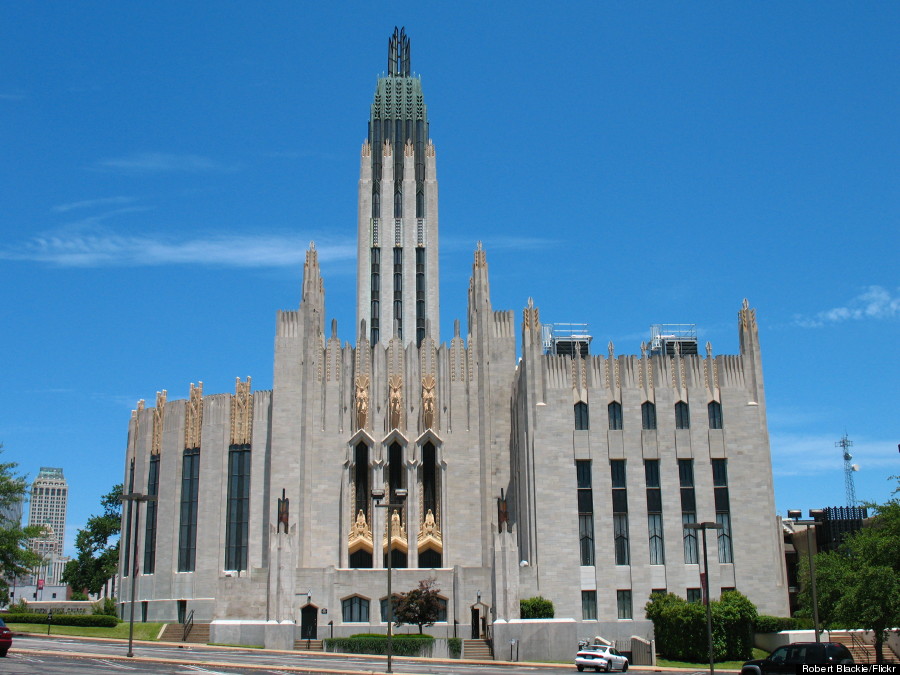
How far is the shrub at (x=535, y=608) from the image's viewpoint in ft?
180

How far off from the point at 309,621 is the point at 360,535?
733cm

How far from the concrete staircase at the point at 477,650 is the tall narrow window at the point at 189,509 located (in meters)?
22.0

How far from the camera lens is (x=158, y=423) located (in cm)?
6975

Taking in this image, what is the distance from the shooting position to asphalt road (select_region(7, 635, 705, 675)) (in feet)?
103

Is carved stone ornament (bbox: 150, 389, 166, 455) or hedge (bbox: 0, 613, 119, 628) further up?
carved stone ornament (bbox: 150, 389, 166, 455)

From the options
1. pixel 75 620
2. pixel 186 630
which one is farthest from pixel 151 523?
pixel 75 620

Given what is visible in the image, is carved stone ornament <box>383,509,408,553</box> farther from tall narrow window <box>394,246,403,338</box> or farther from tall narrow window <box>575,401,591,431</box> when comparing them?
tall narrow window <box>394,246,403,338</box>

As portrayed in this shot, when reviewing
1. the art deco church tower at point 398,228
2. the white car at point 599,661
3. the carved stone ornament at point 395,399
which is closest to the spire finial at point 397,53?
the art deco church tower at point 398,228

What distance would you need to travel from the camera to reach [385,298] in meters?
79.4

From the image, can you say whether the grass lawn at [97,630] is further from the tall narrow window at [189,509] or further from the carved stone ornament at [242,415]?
the carved stone ornament at [242,415]

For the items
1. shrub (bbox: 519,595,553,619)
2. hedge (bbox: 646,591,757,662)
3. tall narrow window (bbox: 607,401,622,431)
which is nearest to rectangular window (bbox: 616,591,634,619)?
shrub (bbox: 519,595,553,619)

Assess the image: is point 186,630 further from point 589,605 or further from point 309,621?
point 589,605

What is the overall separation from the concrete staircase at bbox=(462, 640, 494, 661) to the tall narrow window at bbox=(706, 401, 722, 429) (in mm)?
19419

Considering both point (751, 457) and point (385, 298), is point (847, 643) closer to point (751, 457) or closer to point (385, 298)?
point (751, 457)
